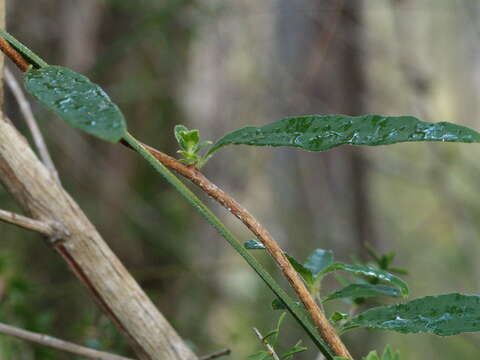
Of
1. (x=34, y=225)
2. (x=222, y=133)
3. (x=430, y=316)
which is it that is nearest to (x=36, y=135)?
(x=34, y=225)

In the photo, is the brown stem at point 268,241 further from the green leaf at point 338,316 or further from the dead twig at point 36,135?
the dead twig at point 36,135

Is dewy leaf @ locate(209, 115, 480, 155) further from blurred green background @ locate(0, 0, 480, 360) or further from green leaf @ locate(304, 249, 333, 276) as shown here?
blurred green background @ locate(0, 0, 480, 360)

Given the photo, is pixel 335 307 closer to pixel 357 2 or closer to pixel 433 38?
pixel 357 2


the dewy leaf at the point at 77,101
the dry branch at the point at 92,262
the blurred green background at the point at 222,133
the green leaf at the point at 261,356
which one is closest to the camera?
the dewy leaf at the point at 77,101

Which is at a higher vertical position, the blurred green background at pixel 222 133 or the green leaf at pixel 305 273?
the blurred green background at pixel 222 133

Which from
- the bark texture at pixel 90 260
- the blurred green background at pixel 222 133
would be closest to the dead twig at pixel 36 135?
the bark texture at pixel 90 260

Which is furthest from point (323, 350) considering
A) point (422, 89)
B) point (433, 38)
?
point (433, 38)

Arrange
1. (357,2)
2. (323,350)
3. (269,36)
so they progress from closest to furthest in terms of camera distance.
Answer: (323,350) < (357,2) < (269,36)
